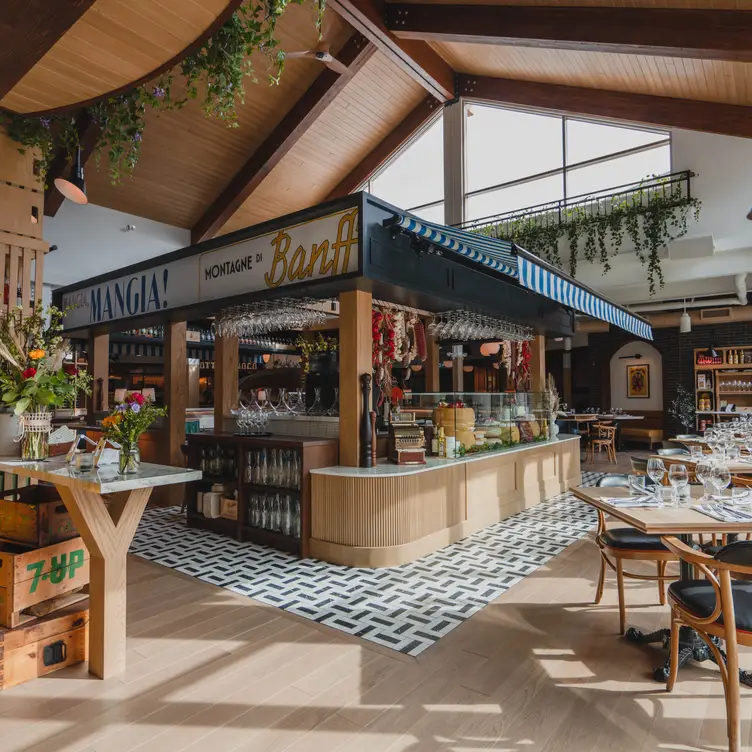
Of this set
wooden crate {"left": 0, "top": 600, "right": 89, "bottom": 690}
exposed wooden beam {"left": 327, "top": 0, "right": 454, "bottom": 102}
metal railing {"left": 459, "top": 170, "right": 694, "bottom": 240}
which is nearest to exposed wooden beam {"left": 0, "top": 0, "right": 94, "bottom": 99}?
wooden crate {"left": 0, "top": 600, "right": 89, "bottom": 690}

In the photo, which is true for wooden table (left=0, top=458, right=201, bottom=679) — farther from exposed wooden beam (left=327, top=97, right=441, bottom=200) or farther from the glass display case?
exposed wooden beam (left=327, top=97, right=441, bottom=200)

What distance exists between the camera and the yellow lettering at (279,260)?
4773 millimetres

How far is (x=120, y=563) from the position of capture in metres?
2.72

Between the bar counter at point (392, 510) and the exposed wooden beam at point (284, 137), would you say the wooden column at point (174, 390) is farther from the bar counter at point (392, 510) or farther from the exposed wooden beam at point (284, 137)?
the exposed wooden beam at point (284, 137)

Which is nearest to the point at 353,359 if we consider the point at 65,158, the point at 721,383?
the point at 65,158

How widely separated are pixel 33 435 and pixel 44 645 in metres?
1.15

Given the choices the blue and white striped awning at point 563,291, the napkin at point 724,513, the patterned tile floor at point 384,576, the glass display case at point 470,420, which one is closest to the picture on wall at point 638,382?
the blue and white striped awning at point 563,291

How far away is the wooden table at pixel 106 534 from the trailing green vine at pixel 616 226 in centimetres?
819

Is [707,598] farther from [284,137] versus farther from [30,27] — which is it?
[284,137]

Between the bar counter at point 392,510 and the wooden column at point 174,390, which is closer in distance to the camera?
the bar counter at point 392,510

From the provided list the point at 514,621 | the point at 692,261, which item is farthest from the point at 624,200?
the point at 514,621

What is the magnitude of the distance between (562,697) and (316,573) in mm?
2221

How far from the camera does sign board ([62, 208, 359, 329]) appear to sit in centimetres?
433

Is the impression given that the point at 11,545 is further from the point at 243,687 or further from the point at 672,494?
the point at 672,494
